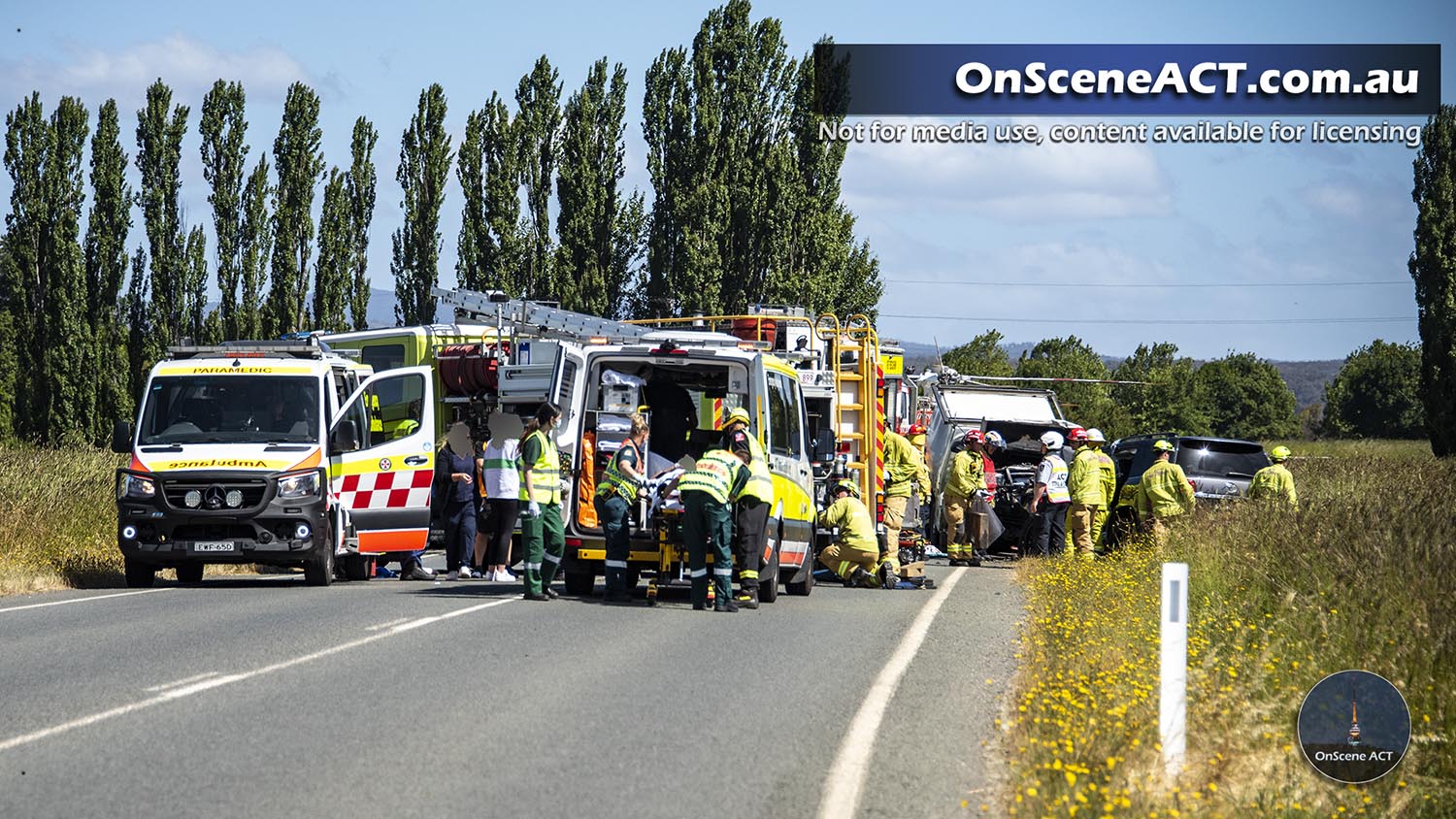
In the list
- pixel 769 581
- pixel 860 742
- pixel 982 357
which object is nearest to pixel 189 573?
pixel 769 581

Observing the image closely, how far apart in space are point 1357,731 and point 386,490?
11902 millimetres

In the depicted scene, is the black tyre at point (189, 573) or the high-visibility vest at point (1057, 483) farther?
the high-visibility vest at point (1057, 483)

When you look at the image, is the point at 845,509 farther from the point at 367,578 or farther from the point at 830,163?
the point at 830,163

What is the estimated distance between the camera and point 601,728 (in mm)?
8633

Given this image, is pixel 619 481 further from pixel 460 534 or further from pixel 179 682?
pixel 179 682

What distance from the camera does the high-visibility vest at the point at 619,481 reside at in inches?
590

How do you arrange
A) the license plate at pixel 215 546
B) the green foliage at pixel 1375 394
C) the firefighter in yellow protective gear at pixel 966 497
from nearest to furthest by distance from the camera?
the license plate at pixel 215 546 → the firefighter in yellow protective gear at pixel 966 497 → the green foliage at pixel 1375 394

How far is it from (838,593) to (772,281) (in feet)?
88.2

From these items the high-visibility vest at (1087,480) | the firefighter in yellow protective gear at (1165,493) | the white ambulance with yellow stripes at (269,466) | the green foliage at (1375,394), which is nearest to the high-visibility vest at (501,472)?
the white ambulance with yellow stripes at (269,466)

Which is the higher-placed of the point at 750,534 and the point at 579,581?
the point at 750,534

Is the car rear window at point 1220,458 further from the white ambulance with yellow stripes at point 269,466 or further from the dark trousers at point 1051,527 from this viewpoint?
the white ambulance with yellow stripes at point 269,466

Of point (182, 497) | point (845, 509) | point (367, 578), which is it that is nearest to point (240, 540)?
point (182, 497)

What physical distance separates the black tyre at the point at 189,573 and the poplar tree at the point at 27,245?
28.0 metres

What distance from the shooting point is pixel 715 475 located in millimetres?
14625
